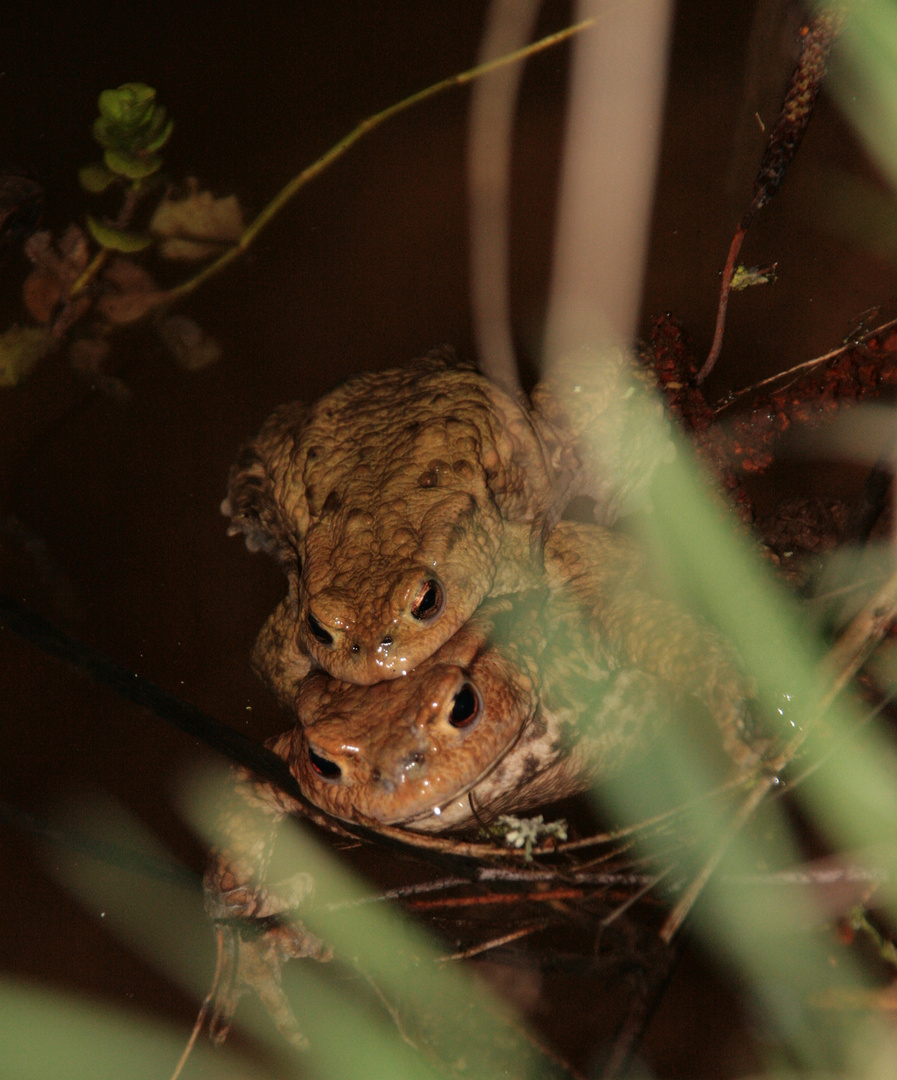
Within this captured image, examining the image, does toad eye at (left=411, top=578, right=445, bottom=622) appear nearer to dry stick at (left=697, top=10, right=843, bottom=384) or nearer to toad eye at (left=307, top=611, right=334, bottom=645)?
toad eye at (left=307, top=611, right=334, bottom=645)

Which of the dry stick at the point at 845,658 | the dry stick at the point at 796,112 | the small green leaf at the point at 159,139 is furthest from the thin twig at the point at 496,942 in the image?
the small green leaf at the point at 159,139

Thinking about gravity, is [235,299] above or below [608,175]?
above

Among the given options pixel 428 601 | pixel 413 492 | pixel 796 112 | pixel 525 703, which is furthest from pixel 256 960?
pixel 796 112

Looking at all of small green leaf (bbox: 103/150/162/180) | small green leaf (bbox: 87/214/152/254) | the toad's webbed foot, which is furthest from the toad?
small green leaf (bbox: 103/150/162/180)

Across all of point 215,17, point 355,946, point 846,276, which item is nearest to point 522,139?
point 846,276

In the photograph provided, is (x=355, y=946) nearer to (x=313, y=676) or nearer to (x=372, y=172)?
(x=313, y=676)

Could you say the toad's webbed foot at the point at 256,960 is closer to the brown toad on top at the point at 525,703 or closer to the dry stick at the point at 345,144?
the brown toad on top at the point at 525,703

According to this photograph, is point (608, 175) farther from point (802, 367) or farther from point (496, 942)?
point (496, 942)
